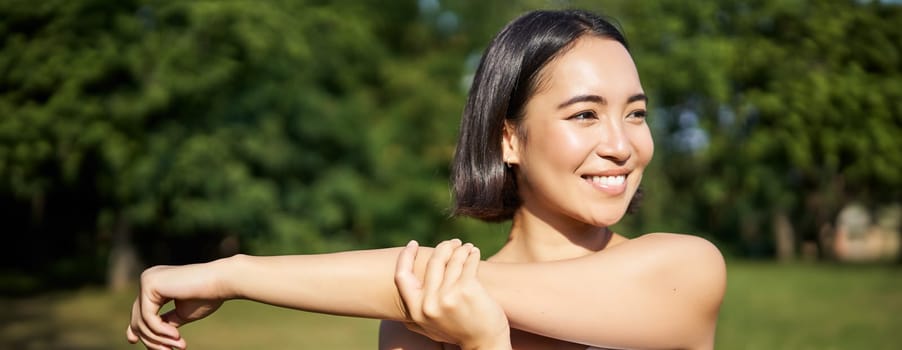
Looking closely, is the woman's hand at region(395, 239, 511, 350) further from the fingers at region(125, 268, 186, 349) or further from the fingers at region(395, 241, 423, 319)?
the fingers at region(125, 268, 186, 349)

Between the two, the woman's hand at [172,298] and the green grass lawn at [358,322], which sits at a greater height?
the woman's hand at [172,298]

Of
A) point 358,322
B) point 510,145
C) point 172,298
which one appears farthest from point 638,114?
point 358,322

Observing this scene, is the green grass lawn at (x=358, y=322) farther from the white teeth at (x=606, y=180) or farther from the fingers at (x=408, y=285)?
the fingers at (x=408, y=285)

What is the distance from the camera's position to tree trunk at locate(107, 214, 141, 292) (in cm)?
1798

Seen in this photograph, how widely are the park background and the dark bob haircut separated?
9810 millimetres

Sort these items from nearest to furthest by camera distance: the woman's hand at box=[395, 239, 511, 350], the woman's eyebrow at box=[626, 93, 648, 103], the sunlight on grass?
1. the woman's hand at box=[395, 239, 511, 350]
2. the woman's eyebrow at box=[626, 93, 648, 103]
3. the sunlight on grass

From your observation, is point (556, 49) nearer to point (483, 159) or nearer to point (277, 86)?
point (483, 159)

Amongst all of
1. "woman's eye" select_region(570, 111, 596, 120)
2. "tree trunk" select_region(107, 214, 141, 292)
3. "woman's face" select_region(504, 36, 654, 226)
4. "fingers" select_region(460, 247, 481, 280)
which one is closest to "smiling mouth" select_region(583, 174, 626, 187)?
"woman's face" select_region(504, 36, 654, 226)

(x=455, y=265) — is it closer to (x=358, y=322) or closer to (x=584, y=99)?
(x=584, y=99)

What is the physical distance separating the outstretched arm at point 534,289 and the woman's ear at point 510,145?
346mm

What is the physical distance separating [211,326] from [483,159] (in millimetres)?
13422

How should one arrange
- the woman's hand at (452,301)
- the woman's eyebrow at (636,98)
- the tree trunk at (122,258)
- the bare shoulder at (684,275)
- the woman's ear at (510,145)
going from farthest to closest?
the tree trunk at (122,258) < the woman's ear at (510,145) < the woman's eyebrow at (636,98) < the bare shoulder at (684,275) < the woman's hand at (452,301)

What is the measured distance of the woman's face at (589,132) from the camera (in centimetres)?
171

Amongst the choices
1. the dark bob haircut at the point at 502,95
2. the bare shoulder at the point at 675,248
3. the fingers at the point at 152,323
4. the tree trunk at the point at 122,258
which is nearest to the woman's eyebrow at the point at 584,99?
the dark bob haircut at the point at 502,95
